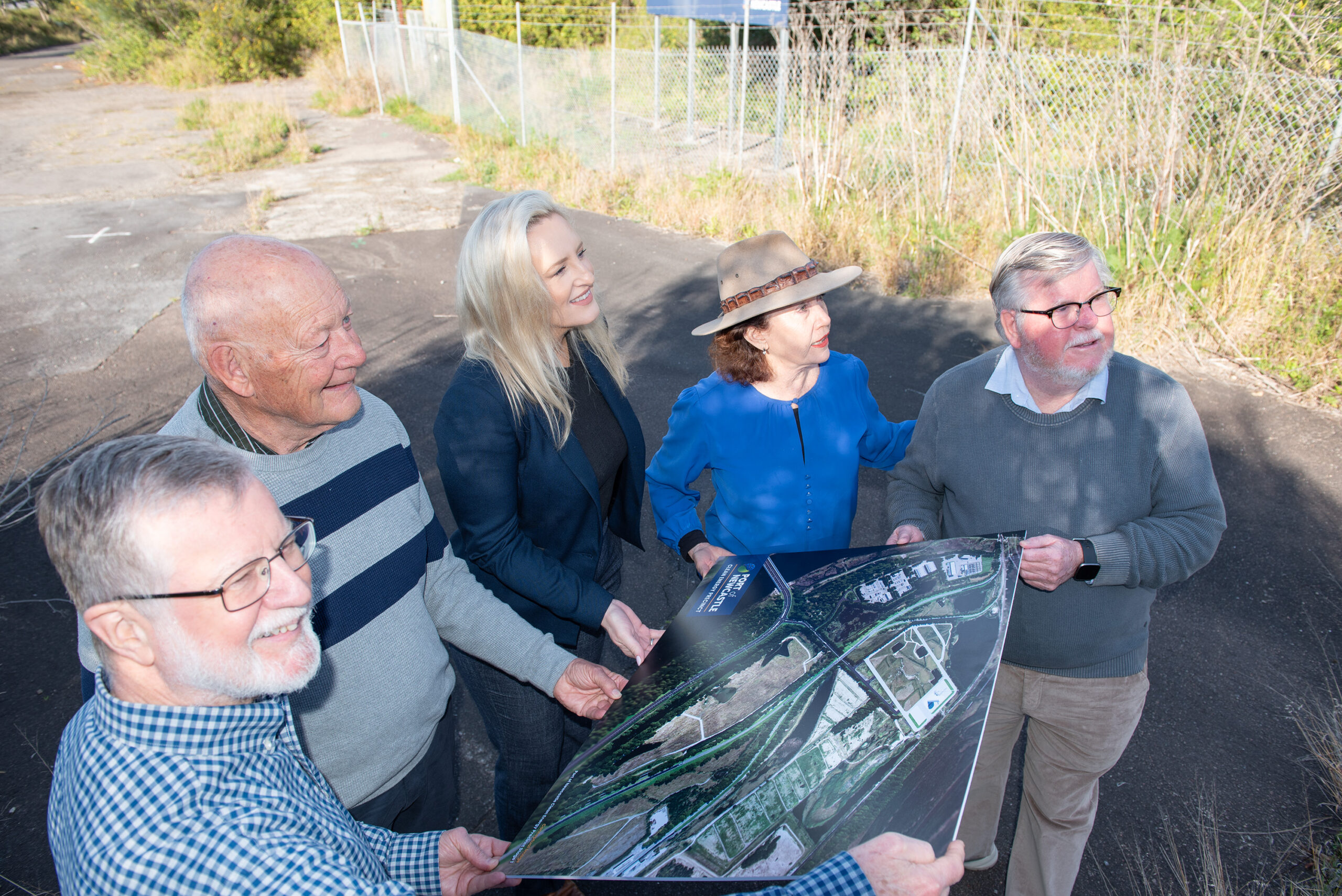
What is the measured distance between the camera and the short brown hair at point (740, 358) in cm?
251

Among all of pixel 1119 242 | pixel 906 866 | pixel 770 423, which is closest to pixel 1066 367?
pixel 770 423

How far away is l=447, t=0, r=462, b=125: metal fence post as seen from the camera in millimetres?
16469

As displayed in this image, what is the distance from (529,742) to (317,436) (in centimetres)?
113

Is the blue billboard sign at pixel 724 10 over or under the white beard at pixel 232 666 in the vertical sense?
over

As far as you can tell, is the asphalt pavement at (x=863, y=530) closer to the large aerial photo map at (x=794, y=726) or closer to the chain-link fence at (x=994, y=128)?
the large aerial photo map at (x=794, y=726)

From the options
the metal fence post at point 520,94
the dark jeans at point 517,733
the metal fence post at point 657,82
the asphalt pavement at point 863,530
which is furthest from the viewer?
the metal fence post at point 520,94

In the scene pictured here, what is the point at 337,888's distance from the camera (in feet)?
3.51

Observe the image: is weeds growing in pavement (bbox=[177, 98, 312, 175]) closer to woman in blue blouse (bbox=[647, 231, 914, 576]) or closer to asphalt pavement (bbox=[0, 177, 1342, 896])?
asphalt pavement (bbox=[0, 177, 1342, 896])

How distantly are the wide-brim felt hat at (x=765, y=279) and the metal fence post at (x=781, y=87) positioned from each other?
813 centimetres

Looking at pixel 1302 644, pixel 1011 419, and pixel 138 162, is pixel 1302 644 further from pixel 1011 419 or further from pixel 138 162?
pixel 138 162

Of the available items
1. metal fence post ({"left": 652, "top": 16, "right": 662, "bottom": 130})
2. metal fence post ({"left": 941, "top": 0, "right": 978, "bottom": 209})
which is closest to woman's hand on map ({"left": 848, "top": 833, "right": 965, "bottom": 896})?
metal fence post ({"left": 941, "top": 0, "right": 978, "bottom": 209})

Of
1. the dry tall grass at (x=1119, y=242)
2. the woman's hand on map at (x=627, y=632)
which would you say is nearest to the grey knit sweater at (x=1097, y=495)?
the woman's hand on map at (x=627, y=632)

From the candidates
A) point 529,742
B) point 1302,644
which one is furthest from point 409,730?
point 1302,644

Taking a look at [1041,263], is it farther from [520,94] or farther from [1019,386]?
[520,94]
